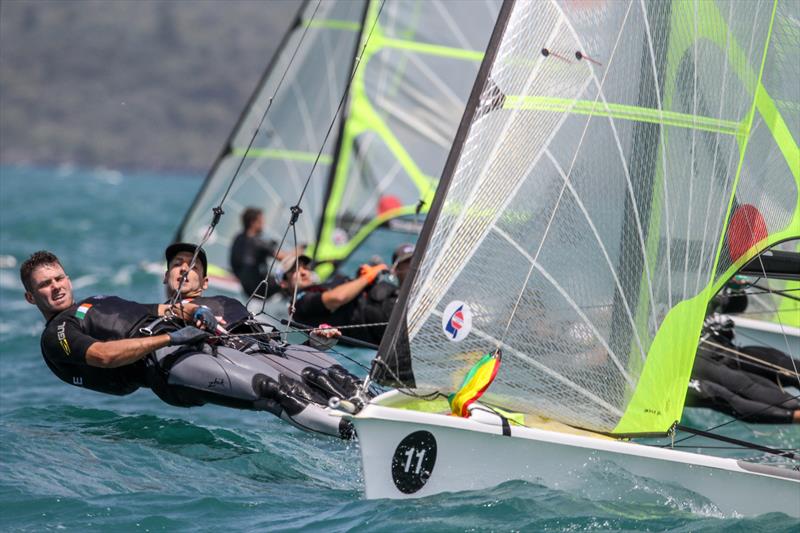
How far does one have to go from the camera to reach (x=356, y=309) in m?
6.57

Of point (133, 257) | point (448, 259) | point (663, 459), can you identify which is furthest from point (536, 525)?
point (133, 257)

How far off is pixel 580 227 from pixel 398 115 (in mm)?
5380

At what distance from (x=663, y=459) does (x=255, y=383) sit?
1600 millimetres

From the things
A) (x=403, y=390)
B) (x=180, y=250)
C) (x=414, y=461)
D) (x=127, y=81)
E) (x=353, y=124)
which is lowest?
(x=414, y=461)

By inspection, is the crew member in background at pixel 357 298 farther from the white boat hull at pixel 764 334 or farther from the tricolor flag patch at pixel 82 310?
the white boat hull at pixel 764 334

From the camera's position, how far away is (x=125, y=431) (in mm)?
5570

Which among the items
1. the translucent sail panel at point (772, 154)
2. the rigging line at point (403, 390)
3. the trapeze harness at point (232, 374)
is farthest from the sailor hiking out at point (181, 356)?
the translucent sail panel at point (772, 154)

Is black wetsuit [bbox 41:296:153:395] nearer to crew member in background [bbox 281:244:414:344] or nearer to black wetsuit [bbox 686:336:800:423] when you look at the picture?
crew member in background [bbox 281:244:414:344]

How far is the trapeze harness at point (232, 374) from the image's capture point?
4.84 metres

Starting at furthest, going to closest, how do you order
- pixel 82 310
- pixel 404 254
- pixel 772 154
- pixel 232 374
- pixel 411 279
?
pixel 404 254 < pixel 772 154 < pixel 82 310 < pixel 232 374 < pixel 411 279

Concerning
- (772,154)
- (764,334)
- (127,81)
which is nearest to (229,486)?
(772,154)

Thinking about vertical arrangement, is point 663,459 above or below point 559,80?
below

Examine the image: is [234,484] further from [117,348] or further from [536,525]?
[536,525]

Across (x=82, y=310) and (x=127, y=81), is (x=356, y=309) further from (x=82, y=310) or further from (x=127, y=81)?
(x=127, y=81)
